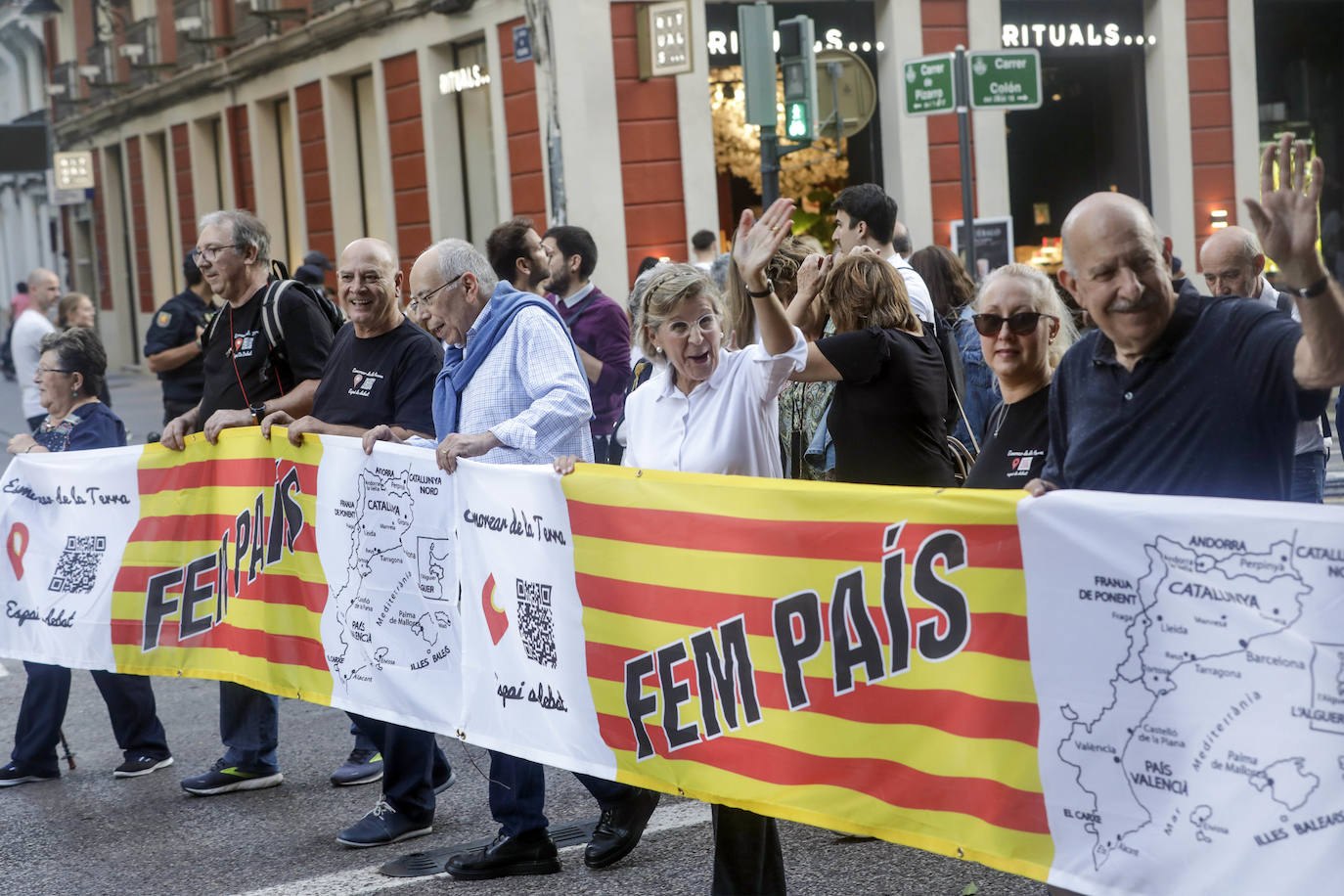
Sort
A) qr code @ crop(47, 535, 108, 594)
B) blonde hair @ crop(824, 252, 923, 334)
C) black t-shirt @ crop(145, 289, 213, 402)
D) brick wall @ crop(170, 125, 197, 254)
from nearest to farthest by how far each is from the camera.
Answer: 1. blonde hair @ crop(824, 252, 923, 334)
2. qr code @ crop(47, 535, 108, 594)
3. black t-shirt @ crop(145, 289, 213, 402)
4. brick wall @ crop(170, 125, 197, 254)

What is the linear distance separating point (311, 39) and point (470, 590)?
742 inches

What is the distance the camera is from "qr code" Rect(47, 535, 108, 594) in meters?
6.56

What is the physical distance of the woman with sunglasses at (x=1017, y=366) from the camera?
4.19 meters

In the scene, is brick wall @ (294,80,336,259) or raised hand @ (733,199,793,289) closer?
raised hand @ (733,199,793,289)

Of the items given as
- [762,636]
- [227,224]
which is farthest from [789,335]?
[227,224]

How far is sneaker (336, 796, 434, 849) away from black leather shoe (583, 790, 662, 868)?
67 cm

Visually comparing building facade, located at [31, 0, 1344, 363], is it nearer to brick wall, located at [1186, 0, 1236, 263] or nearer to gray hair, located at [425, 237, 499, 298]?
brick wall, located at [1186, 0, 1236, 263]

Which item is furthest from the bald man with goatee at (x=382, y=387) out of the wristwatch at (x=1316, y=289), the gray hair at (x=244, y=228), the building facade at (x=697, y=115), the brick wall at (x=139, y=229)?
the brick wall at (x=139, y=229)

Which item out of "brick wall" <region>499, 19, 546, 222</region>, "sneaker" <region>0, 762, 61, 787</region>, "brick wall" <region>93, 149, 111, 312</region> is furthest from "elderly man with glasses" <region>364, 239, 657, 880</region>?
"brick wall" <region>93, 149, 111, 312</region>

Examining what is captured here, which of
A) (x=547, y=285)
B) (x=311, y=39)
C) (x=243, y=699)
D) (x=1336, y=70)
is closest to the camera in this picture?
(x=243, y=699)

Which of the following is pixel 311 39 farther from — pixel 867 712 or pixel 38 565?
pixel 867 712

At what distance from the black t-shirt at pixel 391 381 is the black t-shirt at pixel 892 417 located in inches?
60.0

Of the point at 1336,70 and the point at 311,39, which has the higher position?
the point at 311,39

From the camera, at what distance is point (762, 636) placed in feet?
13.3
